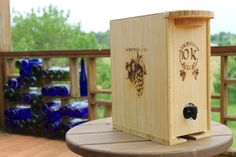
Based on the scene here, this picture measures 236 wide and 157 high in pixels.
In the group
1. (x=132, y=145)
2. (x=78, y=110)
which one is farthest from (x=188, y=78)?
(x=78, y=110)

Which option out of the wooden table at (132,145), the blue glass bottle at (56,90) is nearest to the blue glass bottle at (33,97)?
the blue glass bottle at (56,90)

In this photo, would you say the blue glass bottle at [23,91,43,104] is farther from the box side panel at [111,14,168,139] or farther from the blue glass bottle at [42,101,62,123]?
the box side panel at [111,14,168,139]

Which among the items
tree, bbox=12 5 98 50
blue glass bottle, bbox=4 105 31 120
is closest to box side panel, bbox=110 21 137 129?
blue glass bottle, bbox=4 105 31 120

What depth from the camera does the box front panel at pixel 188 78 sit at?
114 centimetres

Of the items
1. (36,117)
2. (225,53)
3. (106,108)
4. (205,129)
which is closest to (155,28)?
(205,129)

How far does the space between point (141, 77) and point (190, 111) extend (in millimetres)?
201

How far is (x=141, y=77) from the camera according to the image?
123 centimetres

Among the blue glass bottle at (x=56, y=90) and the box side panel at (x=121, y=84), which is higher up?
the box side panel at (x=121, y=84)

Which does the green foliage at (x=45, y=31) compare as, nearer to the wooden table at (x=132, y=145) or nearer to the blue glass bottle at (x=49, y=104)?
the blue glass bottle at (x=49, y=104)

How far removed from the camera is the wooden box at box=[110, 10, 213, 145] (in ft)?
3.71

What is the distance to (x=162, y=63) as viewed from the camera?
1.13 metres

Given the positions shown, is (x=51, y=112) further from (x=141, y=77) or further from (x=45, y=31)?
(x=45, y=31)

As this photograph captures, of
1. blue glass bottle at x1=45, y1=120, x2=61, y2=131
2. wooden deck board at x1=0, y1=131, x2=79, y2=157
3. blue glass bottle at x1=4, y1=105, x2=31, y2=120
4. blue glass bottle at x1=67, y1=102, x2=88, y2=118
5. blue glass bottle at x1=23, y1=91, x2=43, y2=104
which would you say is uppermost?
blue glass bottle at x1=23, y1=91, x2=43, y2=104

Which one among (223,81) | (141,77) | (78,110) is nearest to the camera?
(141,77)
